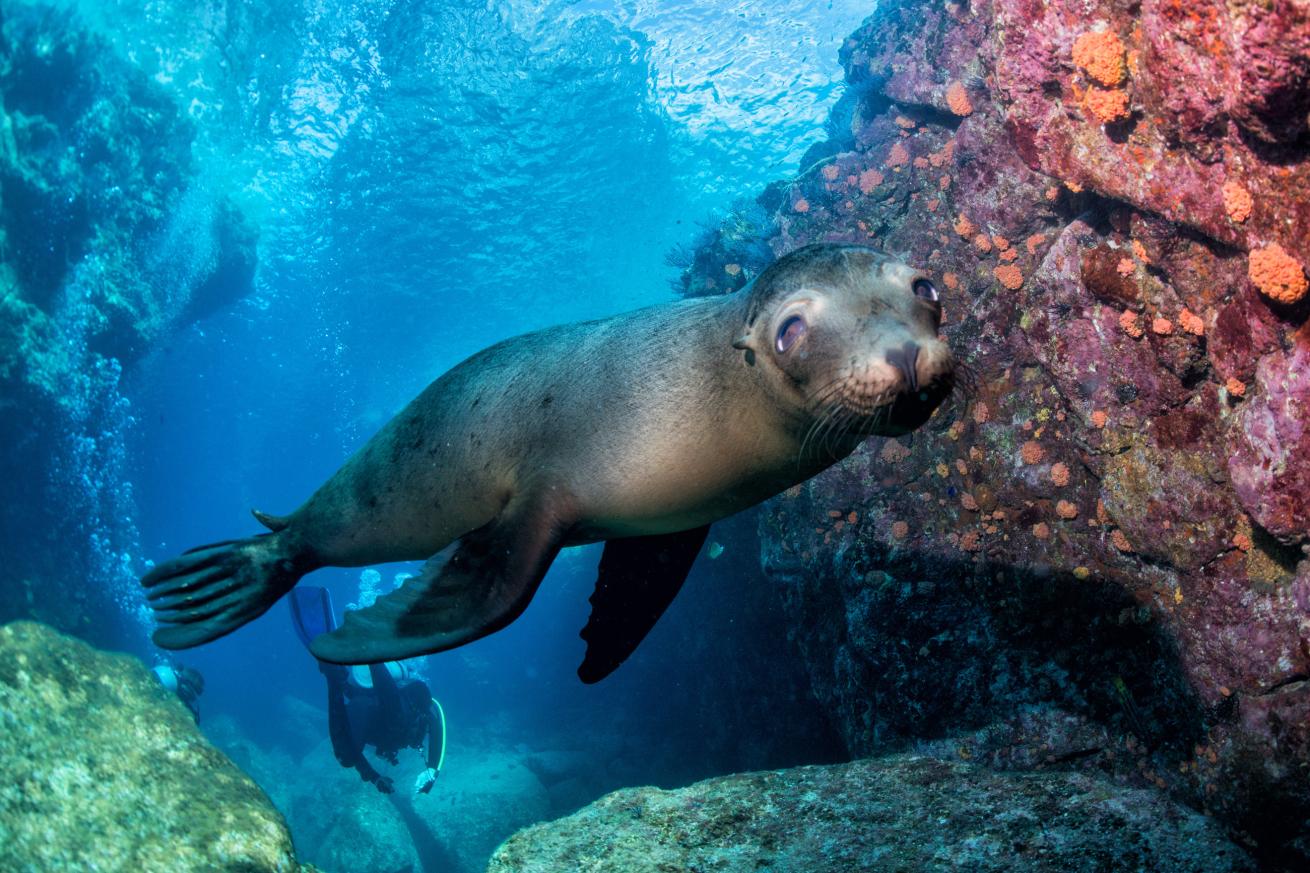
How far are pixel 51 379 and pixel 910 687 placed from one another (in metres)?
Result: 15.7

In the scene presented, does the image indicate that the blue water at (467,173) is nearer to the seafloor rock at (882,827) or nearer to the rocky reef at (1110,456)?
the rocky reef at (1110,456)

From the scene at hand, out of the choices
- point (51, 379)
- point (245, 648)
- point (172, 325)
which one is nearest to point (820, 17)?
point (51, 379)

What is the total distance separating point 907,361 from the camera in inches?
61.5

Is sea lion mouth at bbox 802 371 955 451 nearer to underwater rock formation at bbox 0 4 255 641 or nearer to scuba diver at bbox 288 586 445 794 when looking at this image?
scuba diver at bbox 288 586 445 794

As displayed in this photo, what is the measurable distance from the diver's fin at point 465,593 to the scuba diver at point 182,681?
30.1 ft

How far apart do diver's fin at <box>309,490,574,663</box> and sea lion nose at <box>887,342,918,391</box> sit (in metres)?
1.31

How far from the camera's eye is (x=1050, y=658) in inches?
142

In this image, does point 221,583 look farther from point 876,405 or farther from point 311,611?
point 311,611

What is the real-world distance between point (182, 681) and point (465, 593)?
10.2m

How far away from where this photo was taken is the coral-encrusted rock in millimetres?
2252

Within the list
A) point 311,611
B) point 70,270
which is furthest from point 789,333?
point 70,270

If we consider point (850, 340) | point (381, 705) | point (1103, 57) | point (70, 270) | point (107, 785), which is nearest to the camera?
point (850, 340)

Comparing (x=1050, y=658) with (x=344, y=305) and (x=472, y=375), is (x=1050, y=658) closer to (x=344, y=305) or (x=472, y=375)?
(x=472, y=375)

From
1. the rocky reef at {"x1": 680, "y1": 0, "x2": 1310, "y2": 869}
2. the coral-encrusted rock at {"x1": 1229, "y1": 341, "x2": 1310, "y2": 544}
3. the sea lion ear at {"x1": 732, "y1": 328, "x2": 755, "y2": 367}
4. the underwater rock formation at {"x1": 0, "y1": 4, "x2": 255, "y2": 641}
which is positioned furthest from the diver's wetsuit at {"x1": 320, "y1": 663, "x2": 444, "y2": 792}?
the coral-encrusted rock at {"x1": 1229, "y1": 341, "x2": 1310, "y2": 544}
